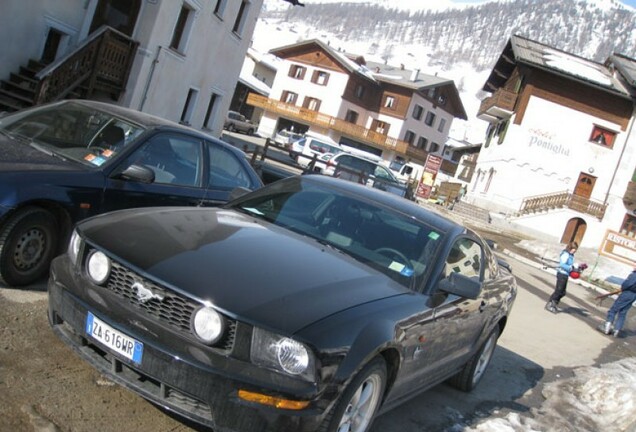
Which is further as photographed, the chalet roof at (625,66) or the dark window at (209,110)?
the chalet roof at (625,66)

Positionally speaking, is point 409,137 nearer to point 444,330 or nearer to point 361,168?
point 361,168

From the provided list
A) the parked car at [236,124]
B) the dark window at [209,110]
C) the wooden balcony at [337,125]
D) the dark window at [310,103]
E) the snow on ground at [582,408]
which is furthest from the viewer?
the dark window at [310,103]

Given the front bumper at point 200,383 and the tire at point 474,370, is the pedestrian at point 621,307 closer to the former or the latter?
the tire at point 474,370

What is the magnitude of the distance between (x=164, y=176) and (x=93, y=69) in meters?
9.74

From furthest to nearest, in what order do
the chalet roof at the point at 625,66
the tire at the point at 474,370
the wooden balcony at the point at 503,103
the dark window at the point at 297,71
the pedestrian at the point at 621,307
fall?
the dark window at the point at 297,71 < the wooden balcony at the point at 503,103 < the chalet roof at the point at 625,66 < the pedestrian at the point at 621,307 < the tire at the point at 474,370

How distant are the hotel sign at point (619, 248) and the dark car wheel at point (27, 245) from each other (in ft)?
66.5

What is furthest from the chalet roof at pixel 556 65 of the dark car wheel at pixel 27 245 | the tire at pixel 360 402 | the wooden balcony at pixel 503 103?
the tire at pixel 360 402

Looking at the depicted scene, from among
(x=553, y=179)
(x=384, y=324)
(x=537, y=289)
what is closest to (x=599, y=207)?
(x=553, y=179)

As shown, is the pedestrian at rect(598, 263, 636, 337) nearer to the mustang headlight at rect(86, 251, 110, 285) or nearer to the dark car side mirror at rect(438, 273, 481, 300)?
the dark car side mirror at rect(438, 273, 481, 300)

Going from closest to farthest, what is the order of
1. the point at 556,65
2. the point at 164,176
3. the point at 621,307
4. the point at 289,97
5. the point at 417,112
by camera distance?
1. the point at 164,176
2. the point at 621,307
3. the point at 556,65
4. the point at 417,112
5. the point at 289,97

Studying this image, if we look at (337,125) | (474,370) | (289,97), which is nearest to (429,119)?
(337,125)

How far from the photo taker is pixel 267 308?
3086 mm

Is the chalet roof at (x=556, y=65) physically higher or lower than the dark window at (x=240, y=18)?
higher

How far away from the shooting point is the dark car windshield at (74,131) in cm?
552
